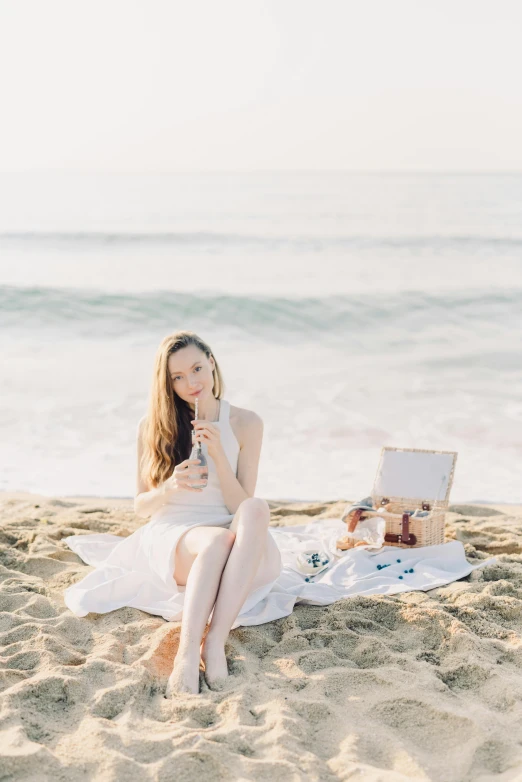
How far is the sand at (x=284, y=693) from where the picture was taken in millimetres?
2596

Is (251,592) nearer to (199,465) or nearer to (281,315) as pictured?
(199,465)

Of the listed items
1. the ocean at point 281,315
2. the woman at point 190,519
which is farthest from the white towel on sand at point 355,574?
the ocean at point 281,315

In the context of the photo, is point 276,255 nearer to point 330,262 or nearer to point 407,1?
point 330,262

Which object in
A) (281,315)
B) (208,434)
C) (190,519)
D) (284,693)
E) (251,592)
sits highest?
(281,315)

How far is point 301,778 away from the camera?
250 cm

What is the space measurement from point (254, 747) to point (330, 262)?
577 inches

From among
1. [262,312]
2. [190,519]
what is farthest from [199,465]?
[262,312]

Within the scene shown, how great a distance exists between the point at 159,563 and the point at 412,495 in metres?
1.69

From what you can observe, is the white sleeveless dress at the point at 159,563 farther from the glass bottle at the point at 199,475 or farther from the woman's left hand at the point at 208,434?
the glass bottle at the point at 199,475

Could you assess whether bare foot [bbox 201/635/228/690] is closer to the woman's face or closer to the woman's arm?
the woman's arm

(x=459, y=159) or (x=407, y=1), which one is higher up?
(x=407, y=1)

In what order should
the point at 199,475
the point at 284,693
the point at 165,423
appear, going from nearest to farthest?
the point at 284,693 < the point at 199,475 < the point at 165,423

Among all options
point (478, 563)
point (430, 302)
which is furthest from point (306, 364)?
point (478, 563)

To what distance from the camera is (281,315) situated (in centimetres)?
1410
